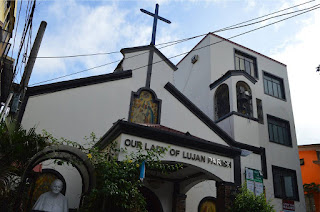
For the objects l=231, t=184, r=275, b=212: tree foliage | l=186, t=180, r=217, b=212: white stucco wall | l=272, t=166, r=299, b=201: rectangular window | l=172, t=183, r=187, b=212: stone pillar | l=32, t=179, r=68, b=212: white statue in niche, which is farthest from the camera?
l=272, t=166, r=299, b=201: rectangular window

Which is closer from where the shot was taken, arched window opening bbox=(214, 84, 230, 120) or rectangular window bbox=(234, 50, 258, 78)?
arched window opening bbox=(214, 84, 230, 120)

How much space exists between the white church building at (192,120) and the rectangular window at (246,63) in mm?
73

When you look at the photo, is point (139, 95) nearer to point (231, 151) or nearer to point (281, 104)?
point (231, 151)

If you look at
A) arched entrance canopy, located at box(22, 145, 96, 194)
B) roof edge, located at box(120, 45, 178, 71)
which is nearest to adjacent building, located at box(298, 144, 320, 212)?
roof edge, located at box(120, 45, 178, 71)

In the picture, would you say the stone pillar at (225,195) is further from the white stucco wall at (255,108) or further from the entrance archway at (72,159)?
the white stucco wall at (255,108)

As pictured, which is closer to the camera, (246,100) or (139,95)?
(139,95)

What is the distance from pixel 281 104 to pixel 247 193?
11.3 meters

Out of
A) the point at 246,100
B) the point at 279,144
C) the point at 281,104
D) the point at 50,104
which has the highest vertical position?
the point at 281,104

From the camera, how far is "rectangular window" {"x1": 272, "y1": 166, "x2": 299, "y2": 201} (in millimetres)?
15804

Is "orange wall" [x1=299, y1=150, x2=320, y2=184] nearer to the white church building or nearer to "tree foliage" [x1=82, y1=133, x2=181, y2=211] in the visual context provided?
the white church building

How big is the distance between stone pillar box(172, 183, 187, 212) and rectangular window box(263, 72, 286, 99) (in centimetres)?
1020

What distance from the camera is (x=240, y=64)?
1941 centimetres

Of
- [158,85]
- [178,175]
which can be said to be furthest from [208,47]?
[178,175]

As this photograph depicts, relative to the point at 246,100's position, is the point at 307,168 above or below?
below
